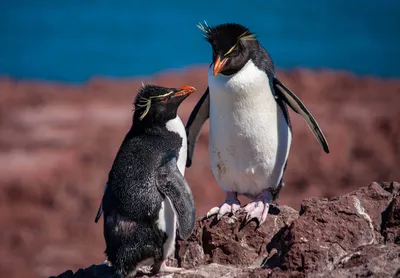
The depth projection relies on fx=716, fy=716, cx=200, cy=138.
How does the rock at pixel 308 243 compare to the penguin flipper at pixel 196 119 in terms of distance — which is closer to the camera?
the rock at pixel 308 243

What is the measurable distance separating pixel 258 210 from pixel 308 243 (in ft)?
2.99

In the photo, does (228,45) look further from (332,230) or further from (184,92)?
(332,230)

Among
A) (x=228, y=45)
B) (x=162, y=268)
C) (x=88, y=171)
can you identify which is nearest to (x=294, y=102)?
(x=228, y=45)

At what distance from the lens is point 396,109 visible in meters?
18.8

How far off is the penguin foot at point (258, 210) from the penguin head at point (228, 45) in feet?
3.16

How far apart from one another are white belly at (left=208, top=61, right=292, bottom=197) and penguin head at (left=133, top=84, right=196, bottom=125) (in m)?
0.46

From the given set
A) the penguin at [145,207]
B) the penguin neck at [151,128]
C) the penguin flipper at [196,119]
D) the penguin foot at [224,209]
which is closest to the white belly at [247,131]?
the penguin foot at [224,209]

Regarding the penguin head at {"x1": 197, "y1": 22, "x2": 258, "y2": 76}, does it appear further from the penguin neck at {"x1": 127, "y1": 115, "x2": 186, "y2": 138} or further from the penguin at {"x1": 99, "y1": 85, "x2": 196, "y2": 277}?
the penguin at {"x1": 99, "y1": 85, "x2": 196, "y2": 277}

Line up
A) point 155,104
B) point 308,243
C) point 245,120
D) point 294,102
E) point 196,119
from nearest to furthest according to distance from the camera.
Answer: point 308,243 < point 155,104 < point 245,120 < point 294,102 < point 196,119

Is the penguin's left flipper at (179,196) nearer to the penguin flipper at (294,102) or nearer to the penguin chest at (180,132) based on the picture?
the penguin chest at (180,132)

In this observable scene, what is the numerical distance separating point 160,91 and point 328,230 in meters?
1.51

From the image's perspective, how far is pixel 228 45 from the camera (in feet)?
16.9

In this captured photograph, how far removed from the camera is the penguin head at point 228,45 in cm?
512

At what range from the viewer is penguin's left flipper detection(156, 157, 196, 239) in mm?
4570
